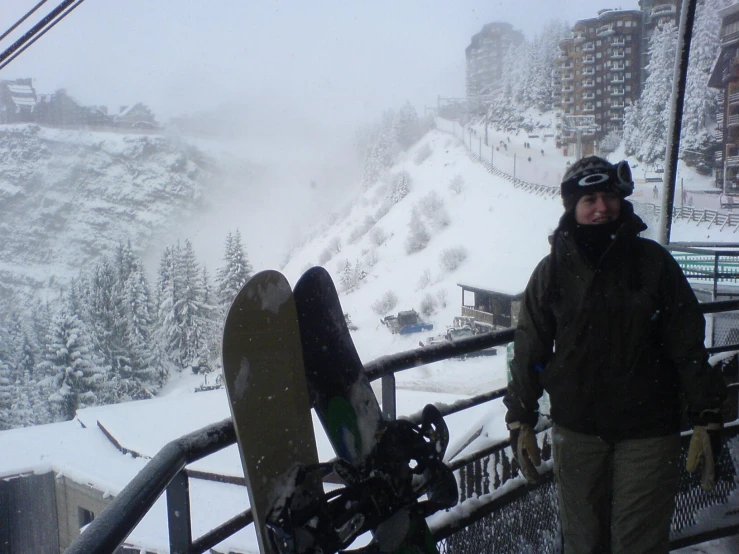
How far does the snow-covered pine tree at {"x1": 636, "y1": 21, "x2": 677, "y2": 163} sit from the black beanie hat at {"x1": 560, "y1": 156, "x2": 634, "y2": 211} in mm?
9010

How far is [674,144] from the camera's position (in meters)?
4.05

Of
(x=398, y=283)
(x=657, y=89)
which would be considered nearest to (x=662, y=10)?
(x=657, y=89)

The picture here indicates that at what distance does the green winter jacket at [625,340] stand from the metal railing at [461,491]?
0.33m

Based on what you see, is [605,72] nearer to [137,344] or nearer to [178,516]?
[178,516]

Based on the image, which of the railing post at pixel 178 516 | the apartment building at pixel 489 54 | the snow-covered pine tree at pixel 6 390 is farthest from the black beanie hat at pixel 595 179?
the apartment building at pixel 489 54

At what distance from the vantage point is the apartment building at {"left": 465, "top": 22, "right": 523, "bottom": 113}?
25.3 metres

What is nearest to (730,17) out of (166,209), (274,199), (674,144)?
(674,144)

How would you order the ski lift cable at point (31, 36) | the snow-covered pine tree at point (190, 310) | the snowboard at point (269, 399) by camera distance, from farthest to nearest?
the snow-covered pine tree at point (190, 310)
the ski lift cable at point (31, 36)
the snowboard at point (269, 399)

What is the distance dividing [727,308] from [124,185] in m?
48.7

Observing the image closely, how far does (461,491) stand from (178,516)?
3.56 feet

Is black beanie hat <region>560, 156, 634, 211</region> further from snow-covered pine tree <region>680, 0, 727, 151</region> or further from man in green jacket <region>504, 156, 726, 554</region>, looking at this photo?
snow-covered pine tree <region>680, 0, 727, 151</region>

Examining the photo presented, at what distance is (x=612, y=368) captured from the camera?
4.59 ft

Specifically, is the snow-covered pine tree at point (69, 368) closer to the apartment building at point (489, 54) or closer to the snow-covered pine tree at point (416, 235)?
the snow-covered pine tree at point (416, 235)

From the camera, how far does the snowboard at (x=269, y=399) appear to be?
1051mm
